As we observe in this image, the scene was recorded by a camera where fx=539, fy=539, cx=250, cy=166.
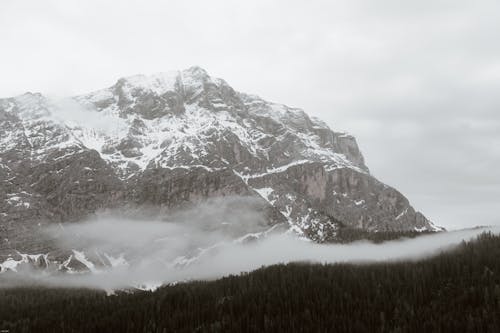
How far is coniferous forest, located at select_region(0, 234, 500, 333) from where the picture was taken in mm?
154500

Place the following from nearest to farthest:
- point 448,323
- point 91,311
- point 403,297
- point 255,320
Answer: point 448,323 → point 255,320 → point 403,297 → point 91,311

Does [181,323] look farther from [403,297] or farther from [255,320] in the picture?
[403,297]

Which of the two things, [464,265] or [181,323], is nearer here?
[181,323]

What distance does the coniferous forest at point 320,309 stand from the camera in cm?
15450

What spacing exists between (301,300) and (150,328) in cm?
5006

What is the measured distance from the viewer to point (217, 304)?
180 metres

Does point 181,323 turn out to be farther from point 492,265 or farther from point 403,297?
point 492,265

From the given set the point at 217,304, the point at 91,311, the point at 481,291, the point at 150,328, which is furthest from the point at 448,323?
the point at 91,311

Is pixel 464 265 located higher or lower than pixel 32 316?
higher

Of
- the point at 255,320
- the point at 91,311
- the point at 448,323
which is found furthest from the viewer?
the point at 91,311

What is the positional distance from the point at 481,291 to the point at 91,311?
131142 millimetres

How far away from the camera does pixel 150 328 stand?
164 m

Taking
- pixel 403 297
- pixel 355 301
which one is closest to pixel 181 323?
pixel 355 301

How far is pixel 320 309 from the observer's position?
16862cm
